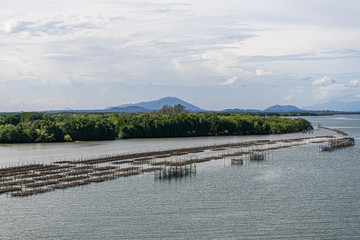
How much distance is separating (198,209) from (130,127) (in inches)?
2965

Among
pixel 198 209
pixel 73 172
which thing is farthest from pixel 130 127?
pixel 198 209

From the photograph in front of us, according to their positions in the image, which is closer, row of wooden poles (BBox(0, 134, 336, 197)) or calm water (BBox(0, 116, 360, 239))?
calm water (BBox(0, 116, 360, 239))

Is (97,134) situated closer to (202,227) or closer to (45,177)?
(45,177)

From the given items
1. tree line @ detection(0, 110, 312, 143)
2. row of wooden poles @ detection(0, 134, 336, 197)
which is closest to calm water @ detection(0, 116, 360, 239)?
row of wooden poles @ detection(0, 134, 336, 197)

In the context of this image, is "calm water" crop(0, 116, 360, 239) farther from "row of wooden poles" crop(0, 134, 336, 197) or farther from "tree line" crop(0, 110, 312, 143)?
"tree line" crop(0, 110, 312, 143)

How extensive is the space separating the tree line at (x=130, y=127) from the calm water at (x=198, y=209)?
5415 centimetres

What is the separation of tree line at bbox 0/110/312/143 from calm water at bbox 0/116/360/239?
54.1 m

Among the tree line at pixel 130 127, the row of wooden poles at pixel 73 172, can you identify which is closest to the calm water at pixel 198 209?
the row of wooden poles at pixel 73 172

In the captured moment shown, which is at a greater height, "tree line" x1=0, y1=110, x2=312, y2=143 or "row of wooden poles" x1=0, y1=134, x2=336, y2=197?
"tree line" x1=0, y1=110, x2=312, y2=143

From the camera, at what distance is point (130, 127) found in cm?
10438

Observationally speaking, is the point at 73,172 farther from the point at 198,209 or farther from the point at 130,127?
the point at 130,127

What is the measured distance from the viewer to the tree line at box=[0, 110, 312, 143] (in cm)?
9044

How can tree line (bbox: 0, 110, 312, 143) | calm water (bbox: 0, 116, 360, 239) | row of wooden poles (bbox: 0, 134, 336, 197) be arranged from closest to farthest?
calm water (bbox: 0, 116, 360, 239) → row of wooden poles (bbox: 0, 134, 336, 197) → tree line (bbox: 0, 110, 312, 143)

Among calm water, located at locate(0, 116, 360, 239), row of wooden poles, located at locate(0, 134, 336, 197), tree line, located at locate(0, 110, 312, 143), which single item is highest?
tree line, located at locate(0, 110, 312, 143)
